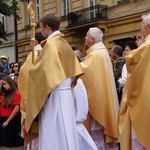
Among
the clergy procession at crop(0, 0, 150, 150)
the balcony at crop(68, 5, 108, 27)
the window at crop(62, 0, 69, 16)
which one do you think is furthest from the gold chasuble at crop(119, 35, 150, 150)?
the window at crop(62, 0, 69, 16)

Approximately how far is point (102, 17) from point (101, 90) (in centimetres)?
1550

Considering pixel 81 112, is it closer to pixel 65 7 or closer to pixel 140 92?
pixel 140 92

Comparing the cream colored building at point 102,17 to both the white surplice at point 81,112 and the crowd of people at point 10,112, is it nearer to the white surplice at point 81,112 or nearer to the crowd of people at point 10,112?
the crowd of people at point 10,112

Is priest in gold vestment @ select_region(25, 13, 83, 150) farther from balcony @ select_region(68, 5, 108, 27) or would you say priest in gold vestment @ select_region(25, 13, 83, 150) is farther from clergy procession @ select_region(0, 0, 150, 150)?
balcony @ select_region(68, 5, 108, 27)

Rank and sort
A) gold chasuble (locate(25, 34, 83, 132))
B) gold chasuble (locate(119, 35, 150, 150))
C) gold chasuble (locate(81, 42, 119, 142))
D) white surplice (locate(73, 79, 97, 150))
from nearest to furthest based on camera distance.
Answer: gold chasuble (locate(25, 34, 83, 132))
gold chasuble (locate(119, 35, 150, 150))
white surplice (locate(73, 79, 97, 150))
gold chasuble (locate(81, 42, 119, 142))

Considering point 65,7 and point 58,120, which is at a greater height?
point 65,7

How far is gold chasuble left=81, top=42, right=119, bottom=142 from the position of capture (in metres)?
6.59

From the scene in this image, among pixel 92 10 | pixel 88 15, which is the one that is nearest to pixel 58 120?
pixel 92 10

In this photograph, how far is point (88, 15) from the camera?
2264 centimetres

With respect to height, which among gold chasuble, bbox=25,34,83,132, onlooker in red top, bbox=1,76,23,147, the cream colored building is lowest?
onlooker in red top, bbox=1,76,23,147

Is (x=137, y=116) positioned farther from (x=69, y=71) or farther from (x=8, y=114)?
(x=8, y=114)

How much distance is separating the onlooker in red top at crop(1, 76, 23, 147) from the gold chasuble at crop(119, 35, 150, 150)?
405 centimetres

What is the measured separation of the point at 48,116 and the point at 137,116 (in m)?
1.09

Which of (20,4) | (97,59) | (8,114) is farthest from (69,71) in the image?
(20,4)
